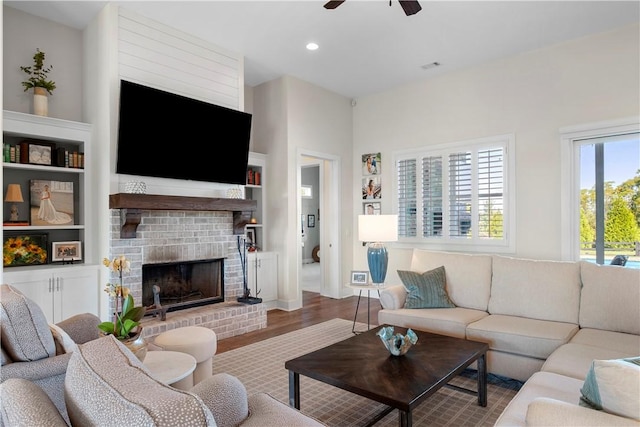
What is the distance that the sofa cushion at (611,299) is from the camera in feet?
9.43

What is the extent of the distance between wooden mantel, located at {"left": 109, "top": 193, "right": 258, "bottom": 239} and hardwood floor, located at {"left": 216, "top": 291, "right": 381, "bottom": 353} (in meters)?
1.44

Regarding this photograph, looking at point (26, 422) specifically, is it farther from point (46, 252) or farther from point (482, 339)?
point (46, 252)

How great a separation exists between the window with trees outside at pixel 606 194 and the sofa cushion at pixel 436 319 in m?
1.99

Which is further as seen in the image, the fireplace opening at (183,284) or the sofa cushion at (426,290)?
the fireplace opening at (183,284)

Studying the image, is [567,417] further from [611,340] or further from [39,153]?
[39,153]

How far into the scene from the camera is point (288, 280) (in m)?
5.44

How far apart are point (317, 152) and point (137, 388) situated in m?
5.25

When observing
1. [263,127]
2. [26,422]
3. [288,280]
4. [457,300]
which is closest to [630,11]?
[457,300]

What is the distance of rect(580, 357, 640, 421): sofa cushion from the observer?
1.20 meters

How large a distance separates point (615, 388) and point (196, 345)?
2343 millimetres

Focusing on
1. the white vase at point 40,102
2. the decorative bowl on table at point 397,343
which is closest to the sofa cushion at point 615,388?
the decorative bowl on table at point 397,343

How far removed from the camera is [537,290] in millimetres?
3324

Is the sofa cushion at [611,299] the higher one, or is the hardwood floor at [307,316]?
the sofa cushion at [611,299]

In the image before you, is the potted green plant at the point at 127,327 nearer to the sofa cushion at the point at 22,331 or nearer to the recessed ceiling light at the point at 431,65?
the sofa cushion at the point at 22,331
